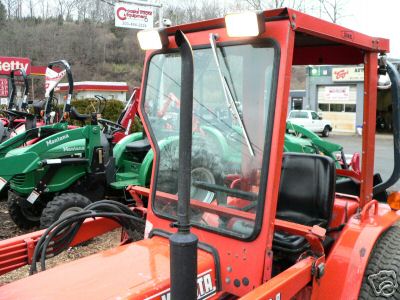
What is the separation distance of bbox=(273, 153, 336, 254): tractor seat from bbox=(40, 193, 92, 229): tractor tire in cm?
302

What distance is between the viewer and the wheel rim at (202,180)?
224 cm

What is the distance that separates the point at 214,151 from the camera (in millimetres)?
2242

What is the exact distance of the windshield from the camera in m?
2.06

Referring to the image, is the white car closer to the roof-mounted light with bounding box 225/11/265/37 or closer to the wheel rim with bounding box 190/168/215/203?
the wheel rim with bounding box 190/168/215/203

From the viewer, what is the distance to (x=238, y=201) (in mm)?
2141

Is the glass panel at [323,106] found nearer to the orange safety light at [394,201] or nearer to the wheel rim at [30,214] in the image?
the wheel rim at [30,214]

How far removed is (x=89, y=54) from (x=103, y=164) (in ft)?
190

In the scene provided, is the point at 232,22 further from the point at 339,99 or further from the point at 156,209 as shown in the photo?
the point at 339,99

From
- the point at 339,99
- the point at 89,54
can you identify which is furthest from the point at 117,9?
the point at 89,54

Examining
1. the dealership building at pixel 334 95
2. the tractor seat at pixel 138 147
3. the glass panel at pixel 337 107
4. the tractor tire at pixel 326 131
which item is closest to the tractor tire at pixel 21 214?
the tractor seat at pixel 138 147

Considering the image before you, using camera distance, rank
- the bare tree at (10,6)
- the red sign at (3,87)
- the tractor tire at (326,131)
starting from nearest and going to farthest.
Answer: the red sign at (3,87)
the tractor tire at (326,131)
the bare tree at (10,6)

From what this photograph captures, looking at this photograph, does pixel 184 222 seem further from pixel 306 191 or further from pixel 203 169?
pixel 306 191

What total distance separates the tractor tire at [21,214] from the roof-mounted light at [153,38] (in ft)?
13.4

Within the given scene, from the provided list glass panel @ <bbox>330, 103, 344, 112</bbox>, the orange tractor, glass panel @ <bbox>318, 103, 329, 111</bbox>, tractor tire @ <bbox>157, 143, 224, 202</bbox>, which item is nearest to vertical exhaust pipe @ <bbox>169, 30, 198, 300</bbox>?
the orange tractor
